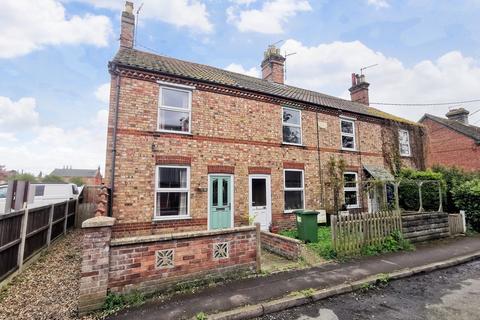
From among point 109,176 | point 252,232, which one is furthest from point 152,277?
point 109,176

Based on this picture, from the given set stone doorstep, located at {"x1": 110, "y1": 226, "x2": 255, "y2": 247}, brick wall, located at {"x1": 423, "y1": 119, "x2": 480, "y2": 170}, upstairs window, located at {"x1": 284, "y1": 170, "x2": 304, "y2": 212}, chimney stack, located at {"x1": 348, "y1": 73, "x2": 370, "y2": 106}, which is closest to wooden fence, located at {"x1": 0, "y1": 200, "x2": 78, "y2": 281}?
stone doorstep, located at {"x1": 110, "y1": 226, "x2": 255, "y2": 247}

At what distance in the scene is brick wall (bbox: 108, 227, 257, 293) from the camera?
441 cm

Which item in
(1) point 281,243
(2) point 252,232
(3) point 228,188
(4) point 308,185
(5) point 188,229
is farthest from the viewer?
(4) point 308,185

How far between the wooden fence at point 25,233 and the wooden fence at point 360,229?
7.82m

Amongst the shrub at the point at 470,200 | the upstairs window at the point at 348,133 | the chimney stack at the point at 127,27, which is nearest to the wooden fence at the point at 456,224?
the shrub at the point at 470,200

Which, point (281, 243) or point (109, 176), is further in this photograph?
point (109, 176)

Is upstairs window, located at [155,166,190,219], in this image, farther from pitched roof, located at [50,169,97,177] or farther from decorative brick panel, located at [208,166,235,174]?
pitched roof, located at [50,169,97,177]

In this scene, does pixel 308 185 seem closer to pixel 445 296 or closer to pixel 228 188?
pixel 228 188

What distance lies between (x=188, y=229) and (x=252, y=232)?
3.79m

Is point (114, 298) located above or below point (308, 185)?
below

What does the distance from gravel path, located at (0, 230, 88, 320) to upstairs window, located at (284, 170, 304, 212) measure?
801 centimetres

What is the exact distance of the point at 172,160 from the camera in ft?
28.9

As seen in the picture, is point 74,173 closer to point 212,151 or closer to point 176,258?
point 212,151

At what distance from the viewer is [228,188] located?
9789mm
